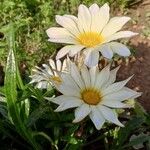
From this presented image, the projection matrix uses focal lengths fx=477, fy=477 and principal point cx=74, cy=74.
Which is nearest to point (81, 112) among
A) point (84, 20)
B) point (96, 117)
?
point (96, 117)

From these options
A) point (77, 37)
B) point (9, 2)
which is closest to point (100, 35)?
point (77, 37)

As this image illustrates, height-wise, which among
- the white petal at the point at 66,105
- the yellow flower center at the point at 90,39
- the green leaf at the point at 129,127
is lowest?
the green leaf at the point at 129,127

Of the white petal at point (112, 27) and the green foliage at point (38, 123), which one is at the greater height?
the white petal at point (112, 27)

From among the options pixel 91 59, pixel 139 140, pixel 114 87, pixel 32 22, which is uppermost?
pixel 91 59

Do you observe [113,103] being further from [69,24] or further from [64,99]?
[69,24]

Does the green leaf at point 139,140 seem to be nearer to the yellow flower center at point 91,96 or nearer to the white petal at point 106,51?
the yellow flower center at point 91,96

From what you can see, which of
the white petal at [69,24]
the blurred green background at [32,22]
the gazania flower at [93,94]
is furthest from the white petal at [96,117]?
the blurred green background at [32,22]
